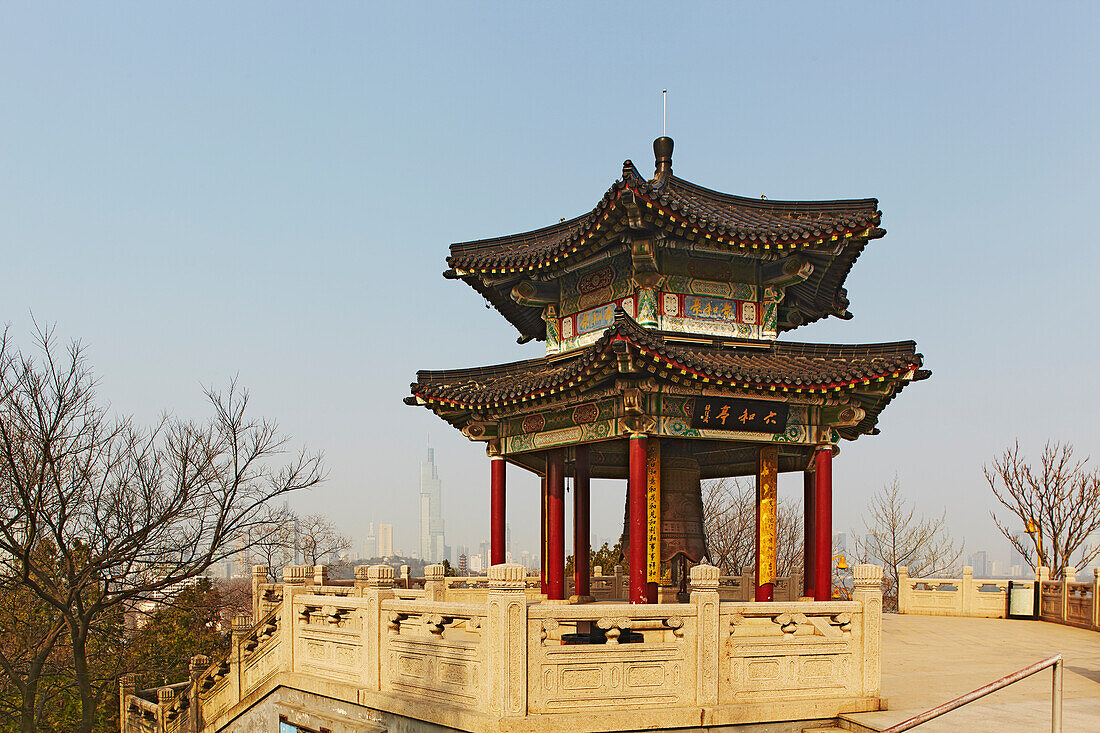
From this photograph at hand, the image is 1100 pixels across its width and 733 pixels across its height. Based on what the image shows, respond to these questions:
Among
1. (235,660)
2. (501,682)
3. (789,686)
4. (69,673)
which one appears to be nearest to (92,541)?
(69,673)

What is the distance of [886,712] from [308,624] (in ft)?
25.0

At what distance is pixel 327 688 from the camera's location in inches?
439

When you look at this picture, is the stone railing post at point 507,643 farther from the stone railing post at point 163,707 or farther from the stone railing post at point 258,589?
the stone railing post at point 163,707

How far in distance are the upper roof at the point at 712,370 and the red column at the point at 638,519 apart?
3.91 ft

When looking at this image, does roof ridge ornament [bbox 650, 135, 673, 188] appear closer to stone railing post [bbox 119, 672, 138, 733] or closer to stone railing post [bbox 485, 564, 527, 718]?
stone railing post [bbox 485, 564, 527, 718]

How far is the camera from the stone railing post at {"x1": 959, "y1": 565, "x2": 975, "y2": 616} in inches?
876

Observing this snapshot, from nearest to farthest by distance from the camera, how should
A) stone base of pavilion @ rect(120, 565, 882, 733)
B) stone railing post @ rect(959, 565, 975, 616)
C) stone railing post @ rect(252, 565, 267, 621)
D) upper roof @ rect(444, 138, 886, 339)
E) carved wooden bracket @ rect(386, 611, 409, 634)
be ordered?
stone base of pavilion @ rect(120, 565, 882, 733), carved wooden bracket @ rect(386, 611, 409, 634), upper roof @ rect(444, 138, 886, 339), stone railing post @ rect(252, 565, 267, 621), stone railing post @ rect(959, 565, 975, 616)

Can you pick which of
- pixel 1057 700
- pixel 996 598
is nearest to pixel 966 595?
pixel 996 598

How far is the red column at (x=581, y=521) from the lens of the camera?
14.5m

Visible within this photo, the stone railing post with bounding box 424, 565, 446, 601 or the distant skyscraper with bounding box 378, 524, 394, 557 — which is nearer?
the stone railing post with bounding box 424, 565, 446, 601

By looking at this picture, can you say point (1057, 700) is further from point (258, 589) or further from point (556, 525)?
point (258, 589)

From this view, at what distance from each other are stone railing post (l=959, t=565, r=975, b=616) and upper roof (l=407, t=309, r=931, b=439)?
10.7 metres

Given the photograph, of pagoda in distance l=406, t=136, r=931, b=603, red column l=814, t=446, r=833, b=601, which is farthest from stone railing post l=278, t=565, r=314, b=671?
red column l=814, t=446, r=833, b=601

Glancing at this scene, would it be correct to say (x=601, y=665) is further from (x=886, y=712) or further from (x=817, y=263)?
(x=817, y=263)
